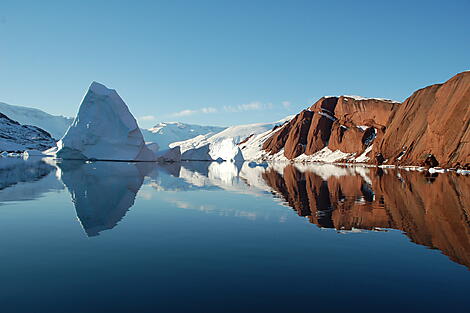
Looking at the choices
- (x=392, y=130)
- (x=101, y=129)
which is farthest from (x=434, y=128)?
(x=101, y=129)

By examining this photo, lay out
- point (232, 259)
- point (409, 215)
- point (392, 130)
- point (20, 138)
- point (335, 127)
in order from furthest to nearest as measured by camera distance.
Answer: point (20, 138)
point (335, 127)
point (392, 130)
point (409, 215)
point (232, 259)

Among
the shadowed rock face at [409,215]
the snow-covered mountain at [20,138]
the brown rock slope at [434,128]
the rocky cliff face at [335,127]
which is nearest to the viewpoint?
the shadowed rock face at [409,215]

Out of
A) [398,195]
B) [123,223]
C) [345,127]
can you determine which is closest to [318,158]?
[345,127]

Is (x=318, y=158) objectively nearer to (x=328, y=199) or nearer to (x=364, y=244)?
(x=328, y=199)

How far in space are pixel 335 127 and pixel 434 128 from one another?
6227 centimetres

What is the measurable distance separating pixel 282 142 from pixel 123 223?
132 meters

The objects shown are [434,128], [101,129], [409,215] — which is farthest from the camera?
[101,129]

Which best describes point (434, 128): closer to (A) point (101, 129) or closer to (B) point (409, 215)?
(B) point (409, 215)

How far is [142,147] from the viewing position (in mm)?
63312

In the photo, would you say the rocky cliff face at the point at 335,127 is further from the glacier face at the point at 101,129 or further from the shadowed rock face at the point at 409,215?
the shadowed rock face at the point at 409,215

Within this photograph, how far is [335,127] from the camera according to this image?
4437 inches

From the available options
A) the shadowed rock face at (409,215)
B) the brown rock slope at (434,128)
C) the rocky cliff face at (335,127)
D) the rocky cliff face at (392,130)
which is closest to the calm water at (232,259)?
the shadowed rock face at (409,215)

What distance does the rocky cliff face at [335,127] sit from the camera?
95688 mm

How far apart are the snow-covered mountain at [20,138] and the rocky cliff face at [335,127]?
297 ft
